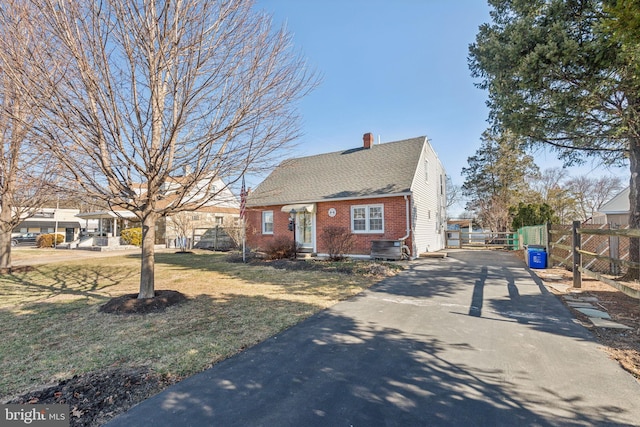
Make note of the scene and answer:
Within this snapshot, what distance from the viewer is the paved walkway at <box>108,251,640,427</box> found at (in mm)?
2393

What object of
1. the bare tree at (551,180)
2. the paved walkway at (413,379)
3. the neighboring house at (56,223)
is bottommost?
the paved walkway at (413,379)

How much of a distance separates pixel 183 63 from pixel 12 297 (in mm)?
6664

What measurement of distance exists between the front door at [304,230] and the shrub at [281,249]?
2.79 meters

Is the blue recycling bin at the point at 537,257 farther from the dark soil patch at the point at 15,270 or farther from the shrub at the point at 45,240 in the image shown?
the shrub at the point at 45,240

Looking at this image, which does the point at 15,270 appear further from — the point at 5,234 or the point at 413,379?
the point at 413,379

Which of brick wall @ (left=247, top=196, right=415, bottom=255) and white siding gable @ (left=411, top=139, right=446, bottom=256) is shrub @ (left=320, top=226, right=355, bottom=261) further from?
white siding gable @ (left=411, top=139, right=446, bottom=256)

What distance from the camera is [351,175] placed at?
626 inches

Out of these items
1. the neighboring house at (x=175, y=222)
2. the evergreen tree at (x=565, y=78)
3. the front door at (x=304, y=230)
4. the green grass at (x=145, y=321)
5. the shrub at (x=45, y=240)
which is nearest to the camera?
the green grass at (x=145, y=321)

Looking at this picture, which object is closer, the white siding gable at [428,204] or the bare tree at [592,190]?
the white siding gable at [428,204]

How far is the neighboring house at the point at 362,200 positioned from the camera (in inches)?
528

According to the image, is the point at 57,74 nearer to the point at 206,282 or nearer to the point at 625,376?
the point at 206,282

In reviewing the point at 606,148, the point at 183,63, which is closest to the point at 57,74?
the point at 183,63

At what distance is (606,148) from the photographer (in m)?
8.61

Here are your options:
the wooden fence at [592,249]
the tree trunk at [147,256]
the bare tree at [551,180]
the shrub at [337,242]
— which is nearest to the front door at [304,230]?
the shrub at [337,242]
